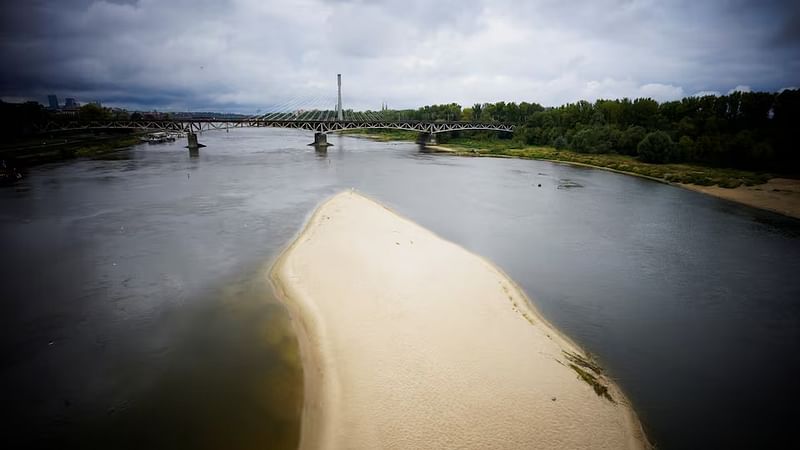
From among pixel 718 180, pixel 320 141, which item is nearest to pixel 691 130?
pixel 718 180

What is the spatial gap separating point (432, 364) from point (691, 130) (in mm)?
71671

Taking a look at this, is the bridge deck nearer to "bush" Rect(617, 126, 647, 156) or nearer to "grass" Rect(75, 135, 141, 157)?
"grass" Rect(75, 135, 141, 157)

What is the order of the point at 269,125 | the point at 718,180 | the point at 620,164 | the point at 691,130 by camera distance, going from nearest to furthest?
the point at 718,180 < the point at 620,164 < the point at 691,130 < the point at 269,125

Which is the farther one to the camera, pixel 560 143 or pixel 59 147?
pixel 560 143

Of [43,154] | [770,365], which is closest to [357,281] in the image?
[770,365]

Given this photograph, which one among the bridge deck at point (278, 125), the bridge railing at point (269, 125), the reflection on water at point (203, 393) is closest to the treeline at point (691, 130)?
the bridge deck at point (278, 125)

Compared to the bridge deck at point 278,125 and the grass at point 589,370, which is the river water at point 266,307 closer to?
the grass at point 589,370

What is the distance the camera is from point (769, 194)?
38719 mm

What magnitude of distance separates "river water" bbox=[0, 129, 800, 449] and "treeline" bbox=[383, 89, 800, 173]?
24.4m

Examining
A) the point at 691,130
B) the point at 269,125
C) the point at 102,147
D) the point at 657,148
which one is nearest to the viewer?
the point at 657,148

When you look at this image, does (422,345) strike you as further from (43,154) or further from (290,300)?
(43,154)

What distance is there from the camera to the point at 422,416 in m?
9.42

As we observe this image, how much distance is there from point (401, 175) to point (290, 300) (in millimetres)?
38411

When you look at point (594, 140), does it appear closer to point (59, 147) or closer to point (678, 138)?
point (678, 138)
